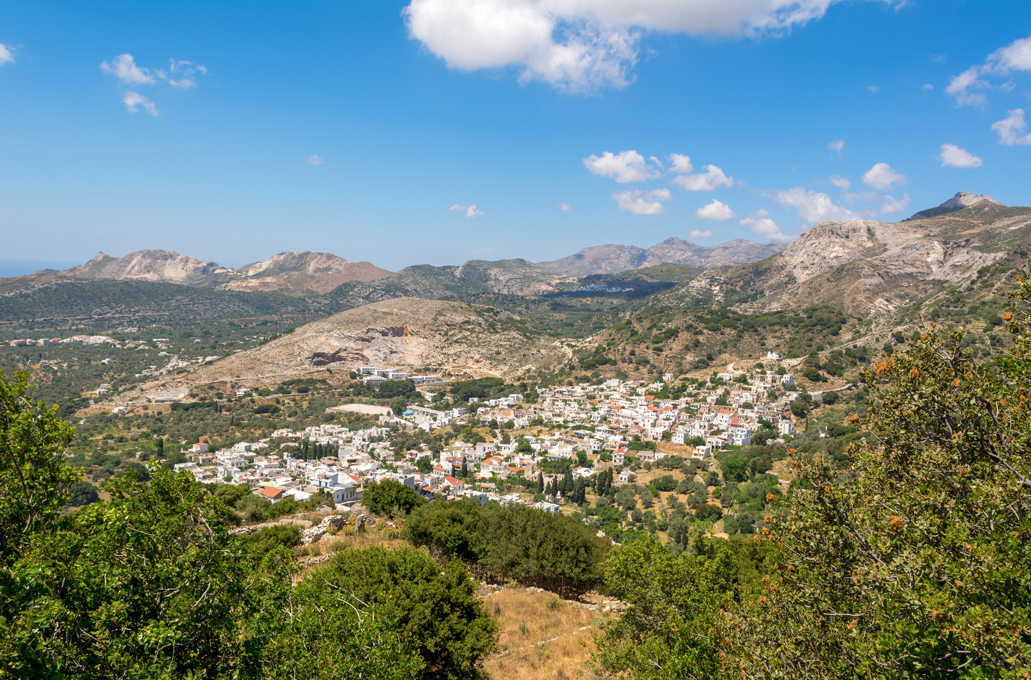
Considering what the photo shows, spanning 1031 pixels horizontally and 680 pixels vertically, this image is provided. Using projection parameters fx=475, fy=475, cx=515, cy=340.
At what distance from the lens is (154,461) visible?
773 cm

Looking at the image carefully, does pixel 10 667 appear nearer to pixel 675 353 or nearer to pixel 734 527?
pixel 734 527

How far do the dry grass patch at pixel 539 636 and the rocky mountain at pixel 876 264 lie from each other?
88046 millimetres

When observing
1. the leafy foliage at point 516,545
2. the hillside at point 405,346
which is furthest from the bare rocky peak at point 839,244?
the leafy foliage at point 516,545

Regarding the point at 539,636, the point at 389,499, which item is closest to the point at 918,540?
the point at 539,636

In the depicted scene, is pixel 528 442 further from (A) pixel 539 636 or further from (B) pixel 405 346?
(B) pixel 405 346

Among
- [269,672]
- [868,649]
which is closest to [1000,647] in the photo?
[868,649]

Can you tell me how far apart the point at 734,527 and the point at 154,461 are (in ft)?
110

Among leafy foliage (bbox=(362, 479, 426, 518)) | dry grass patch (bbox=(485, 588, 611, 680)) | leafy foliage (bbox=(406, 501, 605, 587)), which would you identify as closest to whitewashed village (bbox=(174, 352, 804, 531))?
leafy foliage (bbox=(362, 479, 426, 518))

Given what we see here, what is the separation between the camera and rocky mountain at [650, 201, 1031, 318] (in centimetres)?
9188

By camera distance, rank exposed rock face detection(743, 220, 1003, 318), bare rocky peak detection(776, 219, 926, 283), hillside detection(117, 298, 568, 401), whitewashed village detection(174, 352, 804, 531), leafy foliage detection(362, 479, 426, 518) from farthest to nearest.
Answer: bare rocky peak detection(776, 219, 926, 283) → hillside detection(117, 298, 568, 401) → exposed rock face detection(743, 220, 1003, 318) → whitewashed village detection(174, 352, 804, 531) → leafy foliage detection(362, 479, 426, 518)

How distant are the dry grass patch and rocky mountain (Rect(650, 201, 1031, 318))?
3466 inches

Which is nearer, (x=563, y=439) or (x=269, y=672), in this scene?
(x=269, y=672)

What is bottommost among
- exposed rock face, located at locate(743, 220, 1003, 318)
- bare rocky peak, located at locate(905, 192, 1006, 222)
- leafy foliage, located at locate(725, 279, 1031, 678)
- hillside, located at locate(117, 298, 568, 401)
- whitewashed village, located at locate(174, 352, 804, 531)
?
whitewashed village, located at locate(174, 352, 804, 531)

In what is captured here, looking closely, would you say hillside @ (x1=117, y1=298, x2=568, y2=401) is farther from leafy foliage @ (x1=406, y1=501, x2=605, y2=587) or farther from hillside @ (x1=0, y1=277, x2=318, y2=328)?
hillside @ (x1=0, y1=277, x2=318, y2=328)
